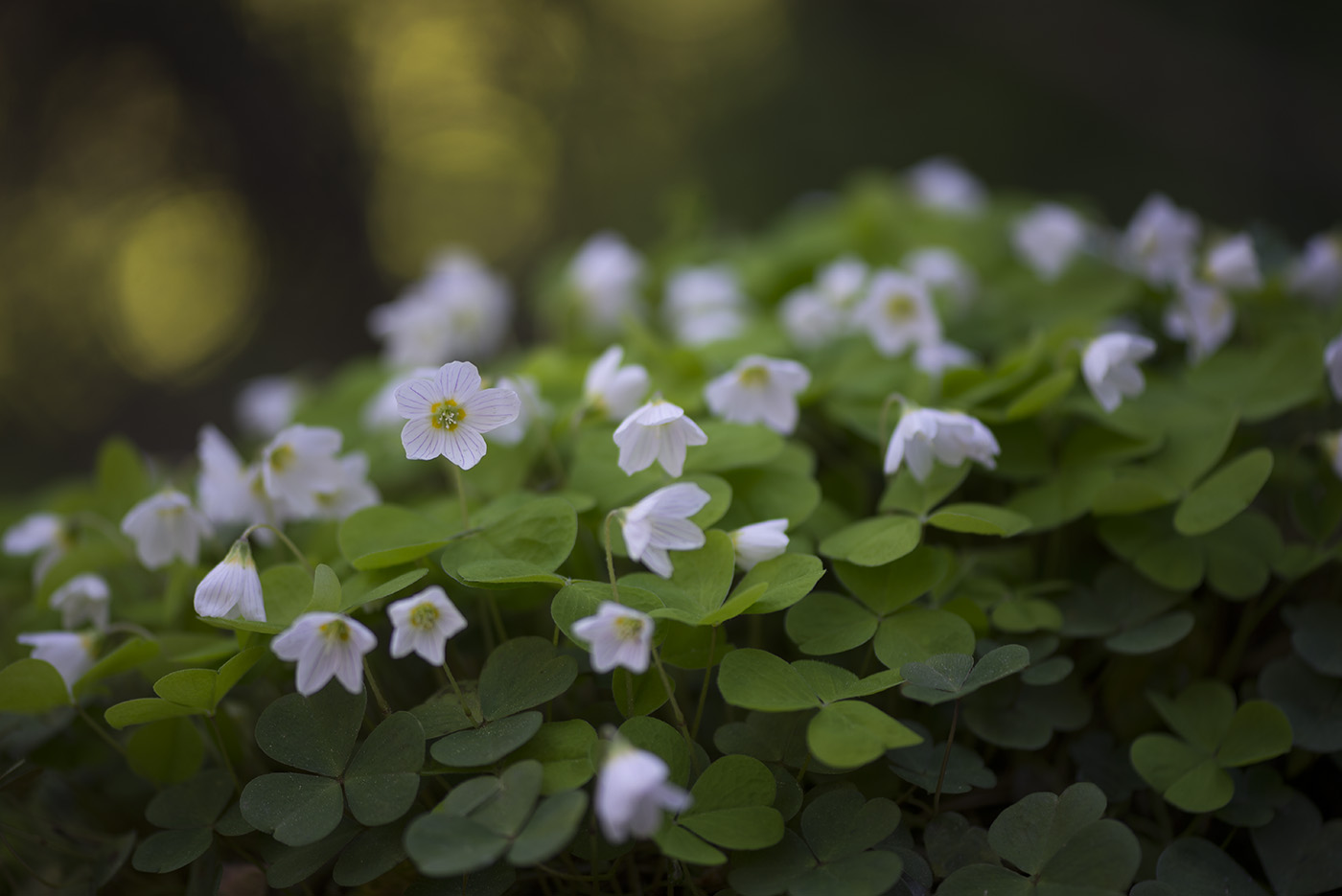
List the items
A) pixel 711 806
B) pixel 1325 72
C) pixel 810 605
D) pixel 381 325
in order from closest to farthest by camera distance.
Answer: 1. pixel 711 806
2. pixel 810 605
3. pixel 381 325
4. pixel 1325 72

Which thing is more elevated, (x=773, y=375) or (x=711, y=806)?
(x=773, y=375)

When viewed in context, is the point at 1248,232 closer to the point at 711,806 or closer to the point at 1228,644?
the point at 1228,644

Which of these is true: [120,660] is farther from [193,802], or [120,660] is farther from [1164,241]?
[1164,241]

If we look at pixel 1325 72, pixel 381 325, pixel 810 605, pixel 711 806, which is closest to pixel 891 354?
pixel 810 605

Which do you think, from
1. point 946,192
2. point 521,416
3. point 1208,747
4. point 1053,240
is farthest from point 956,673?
point 946,192

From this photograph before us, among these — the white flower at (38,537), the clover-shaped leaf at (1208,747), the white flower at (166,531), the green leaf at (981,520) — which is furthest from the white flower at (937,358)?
the white flower at (38,537)

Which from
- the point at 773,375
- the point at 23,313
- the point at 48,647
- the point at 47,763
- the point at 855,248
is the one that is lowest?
the point at 23,313

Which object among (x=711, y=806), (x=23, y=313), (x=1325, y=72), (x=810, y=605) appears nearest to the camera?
(x=711, y=806)
